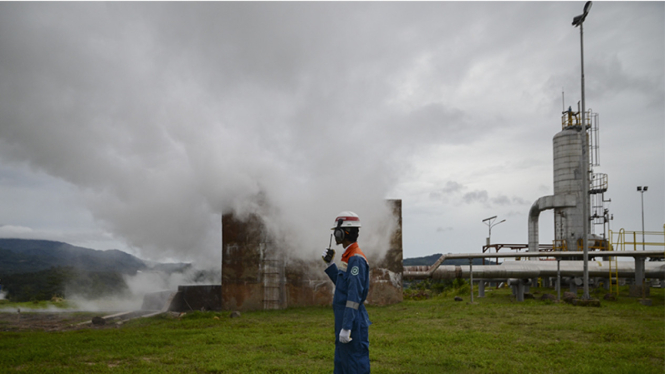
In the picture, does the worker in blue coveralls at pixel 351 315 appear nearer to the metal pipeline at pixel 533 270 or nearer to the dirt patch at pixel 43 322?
the dirt patch at pixel 43 322

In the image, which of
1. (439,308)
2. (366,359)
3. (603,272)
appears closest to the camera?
(366,359)

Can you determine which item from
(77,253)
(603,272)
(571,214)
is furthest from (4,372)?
(571,214)

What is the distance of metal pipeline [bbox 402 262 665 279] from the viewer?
67.6 ft

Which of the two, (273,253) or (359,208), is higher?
(359,208)

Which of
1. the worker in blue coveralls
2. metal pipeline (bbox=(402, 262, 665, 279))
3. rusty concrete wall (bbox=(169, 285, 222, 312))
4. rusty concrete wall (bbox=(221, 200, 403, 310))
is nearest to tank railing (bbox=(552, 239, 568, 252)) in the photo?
metal pipeline (bbox=(402, 262, 665, 279))

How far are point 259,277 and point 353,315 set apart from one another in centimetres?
1275

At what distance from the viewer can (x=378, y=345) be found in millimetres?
9453

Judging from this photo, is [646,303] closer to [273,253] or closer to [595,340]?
[595,340]

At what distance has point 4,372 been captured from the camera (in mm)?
A: 7488

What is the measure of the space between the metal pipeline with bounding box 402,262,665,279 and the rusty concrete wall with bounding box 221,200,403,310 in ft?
15.9

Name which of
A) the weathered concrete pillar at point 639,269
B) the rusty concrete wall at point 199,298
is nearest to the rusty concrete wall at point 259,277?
the rusty concrete wall at point 199,298

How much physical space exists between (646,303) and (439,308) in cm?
882

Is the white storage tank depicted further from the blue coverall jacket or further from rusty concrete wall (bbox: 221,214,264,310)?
the blue coverall jacket

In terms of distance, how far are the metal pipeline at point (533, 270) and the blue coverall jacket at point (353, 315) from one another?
51.5 feet
